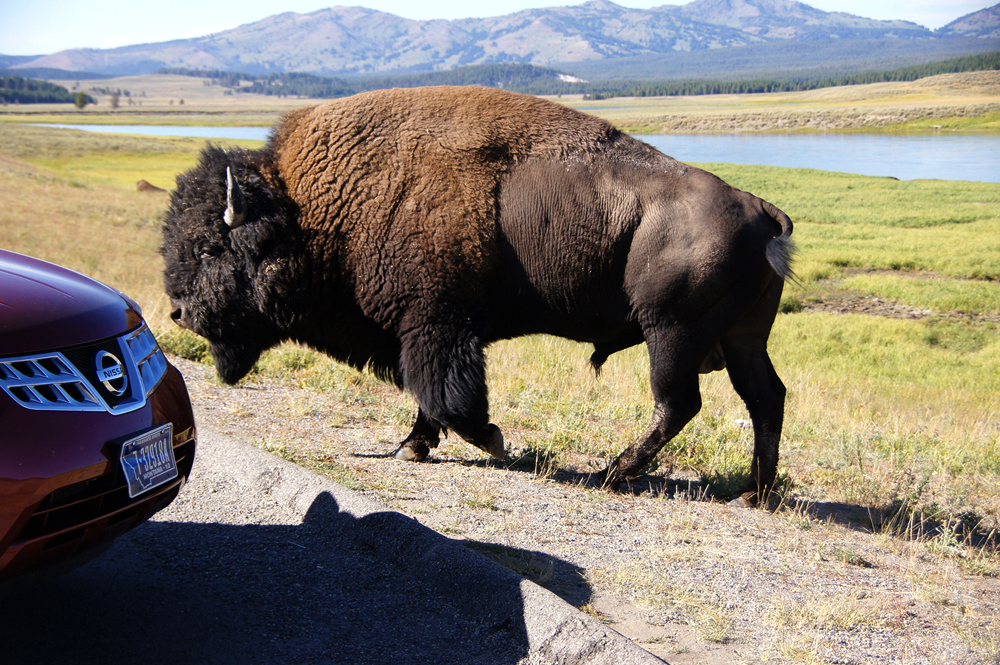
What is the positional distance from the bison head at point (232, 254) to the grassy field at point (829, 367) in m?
1.40

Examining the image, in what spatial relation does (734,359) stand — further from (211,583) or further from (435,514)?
(211,583)

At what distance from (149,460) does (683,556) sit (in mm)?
2561

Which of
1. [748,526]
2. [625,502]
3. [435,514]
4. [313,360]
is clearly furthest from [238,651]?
[313,360]

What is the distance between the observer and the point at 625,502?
499 cm

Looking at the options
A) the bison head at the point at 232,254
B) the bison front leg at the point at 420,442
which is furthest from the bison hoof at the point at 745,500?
the bison head at the point at 232,254

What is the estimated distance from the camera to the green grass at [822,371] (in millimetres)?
6246

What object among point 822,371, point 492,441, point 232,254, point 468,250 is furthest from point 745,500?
point 822,371

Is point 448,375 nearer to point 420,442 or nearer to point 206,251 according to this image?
point 420,442

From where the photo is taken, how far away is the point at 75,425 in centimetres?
253

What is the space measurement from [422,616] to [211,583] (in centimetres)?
94

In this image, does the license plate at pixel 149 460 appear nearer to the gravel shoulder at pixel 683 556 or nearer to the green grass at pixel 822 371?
the gravel shoulder at pixel 683 556

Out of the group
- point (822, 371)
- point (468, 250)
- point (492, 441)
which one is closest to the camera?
point (468, 250)

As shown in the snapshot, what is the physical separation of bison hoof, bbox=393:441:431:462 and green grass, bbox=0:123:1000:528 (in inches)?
31.0

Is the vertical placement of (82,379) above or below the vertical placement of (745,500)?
above
